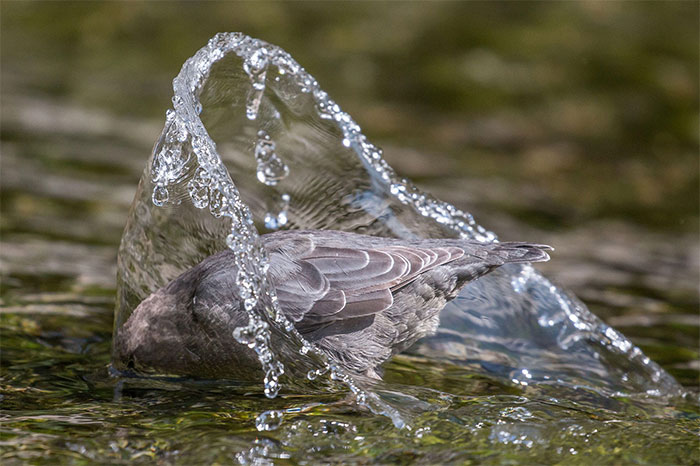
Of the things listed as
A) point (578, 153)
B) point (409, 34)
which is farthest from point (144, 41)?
point (578, 153)

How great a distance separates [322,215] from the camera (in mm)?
5297

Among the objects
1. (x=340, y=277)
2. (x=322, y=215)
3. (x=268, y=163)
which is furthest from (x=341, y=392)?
(x=268, y=163)

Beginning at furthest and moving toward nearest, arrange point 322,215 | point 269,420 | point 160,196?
point 322,215 → point 160,196 → point 269,420

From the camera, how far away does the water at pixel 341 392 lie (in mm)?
3537

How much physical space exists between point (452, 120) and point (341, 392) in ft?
26.8

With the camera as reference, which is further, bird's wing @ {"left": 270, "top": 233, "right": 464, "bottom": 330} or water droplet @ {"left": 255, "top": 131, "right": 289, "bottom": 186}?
water droplet @ {"left": 255, "top": 131, "right": 289, "bottom": 186}

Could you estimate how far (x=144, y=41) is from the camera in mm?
12859

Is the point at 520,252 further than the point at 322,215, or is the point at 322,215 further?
the point at 322,215

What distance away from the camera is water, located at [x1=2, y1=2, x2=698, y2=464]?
3.54m

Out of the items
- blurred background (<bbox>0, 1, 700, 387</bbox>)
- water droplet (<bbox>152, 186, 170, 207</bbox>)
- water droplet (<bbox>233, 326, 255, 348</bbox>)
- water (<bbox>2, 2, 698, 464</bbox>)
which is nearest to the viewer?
water (<bbox>2, 2, 698, 464</bbox>)

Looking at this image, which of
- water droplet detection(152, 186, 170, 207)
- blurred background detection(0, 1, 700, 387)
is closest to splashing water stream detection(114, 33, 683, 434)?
water droplet detection(152, 186, 170, 207)

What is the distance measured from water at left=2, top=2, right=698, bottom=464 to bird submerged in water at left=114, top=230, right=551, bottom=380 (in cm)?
15

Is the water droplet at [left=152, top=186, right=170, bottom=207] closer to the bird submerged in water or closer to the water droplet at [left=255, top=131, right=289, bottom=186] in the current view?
the bird submerged in water

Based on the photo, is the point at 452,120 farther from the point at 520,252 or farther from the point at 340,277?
the point at 340,277
